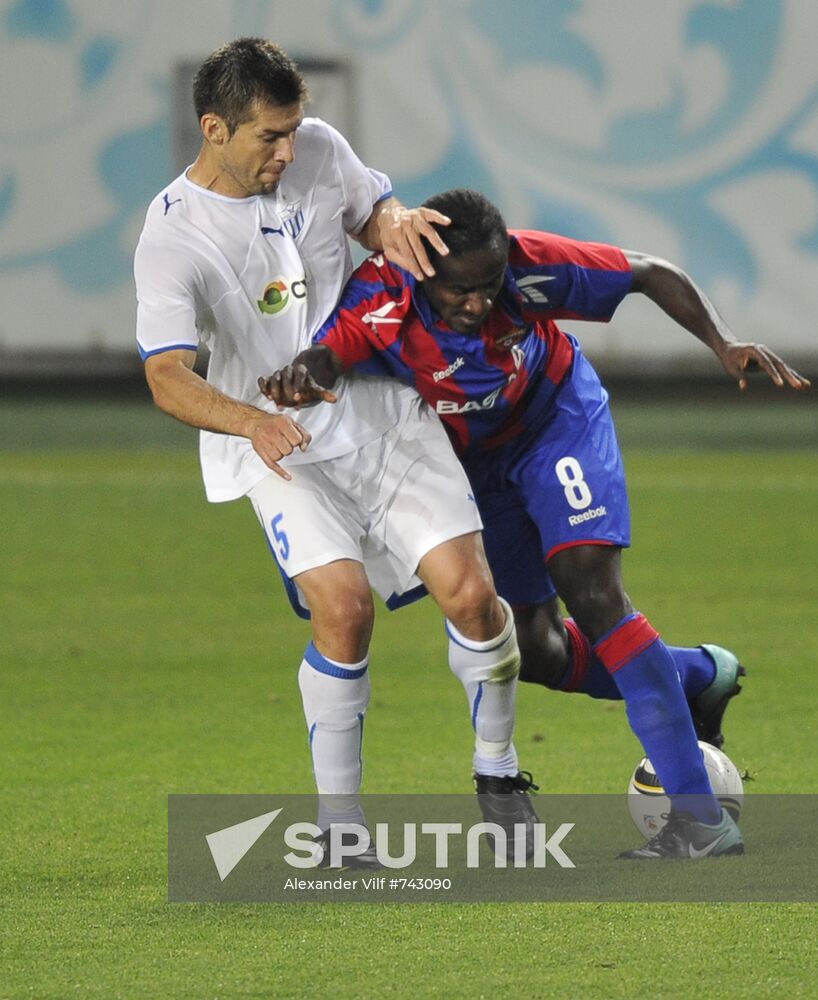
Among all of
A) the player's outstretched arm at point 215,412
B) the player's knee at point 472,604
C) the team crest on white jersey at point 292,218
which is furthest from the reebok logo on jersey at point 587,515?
the team crest on white jersey at point 292,218

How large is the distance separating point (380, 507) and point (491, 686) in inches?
21.0

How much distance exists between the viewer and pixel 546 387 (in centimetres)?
458

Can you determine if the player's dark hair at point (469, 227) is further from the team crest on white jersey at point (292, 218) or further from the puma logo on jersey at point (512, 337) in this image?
the team crest on white jersey at point (292, 218)

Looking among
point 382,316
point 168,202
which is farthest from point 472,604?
point 168,202

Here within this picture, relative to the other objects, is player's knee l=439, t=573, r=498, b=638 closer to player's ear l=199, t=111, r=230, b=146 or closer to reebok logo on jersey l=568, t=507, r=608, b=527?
reebok logo on jersey l=568, t=507, r=608, b=527

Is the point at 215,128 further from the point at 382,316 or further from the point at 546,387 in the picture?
the point at 546,387

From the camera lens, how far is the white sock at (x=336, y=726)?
4.26 meters

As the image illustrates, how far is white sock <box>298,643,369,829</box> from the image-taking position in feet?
14.0

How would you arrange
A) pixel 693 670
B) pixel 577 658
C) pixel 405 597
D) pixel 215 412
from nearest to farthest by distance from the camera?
pixel 215 412 → pixel 405 597 → pixel 693 670 → pixel 577 658

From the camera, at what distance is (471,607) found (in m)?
4.17

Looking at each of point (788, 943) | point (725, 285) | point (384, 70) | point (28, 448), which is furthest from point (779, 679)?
point (28, 448)

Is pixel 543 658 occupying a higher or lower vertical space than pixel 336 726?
lower

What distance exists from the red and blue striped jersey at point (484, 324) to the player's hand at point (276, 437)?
460mm

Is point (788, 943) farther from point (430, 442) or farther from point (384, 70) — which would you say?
point (384, 70)
